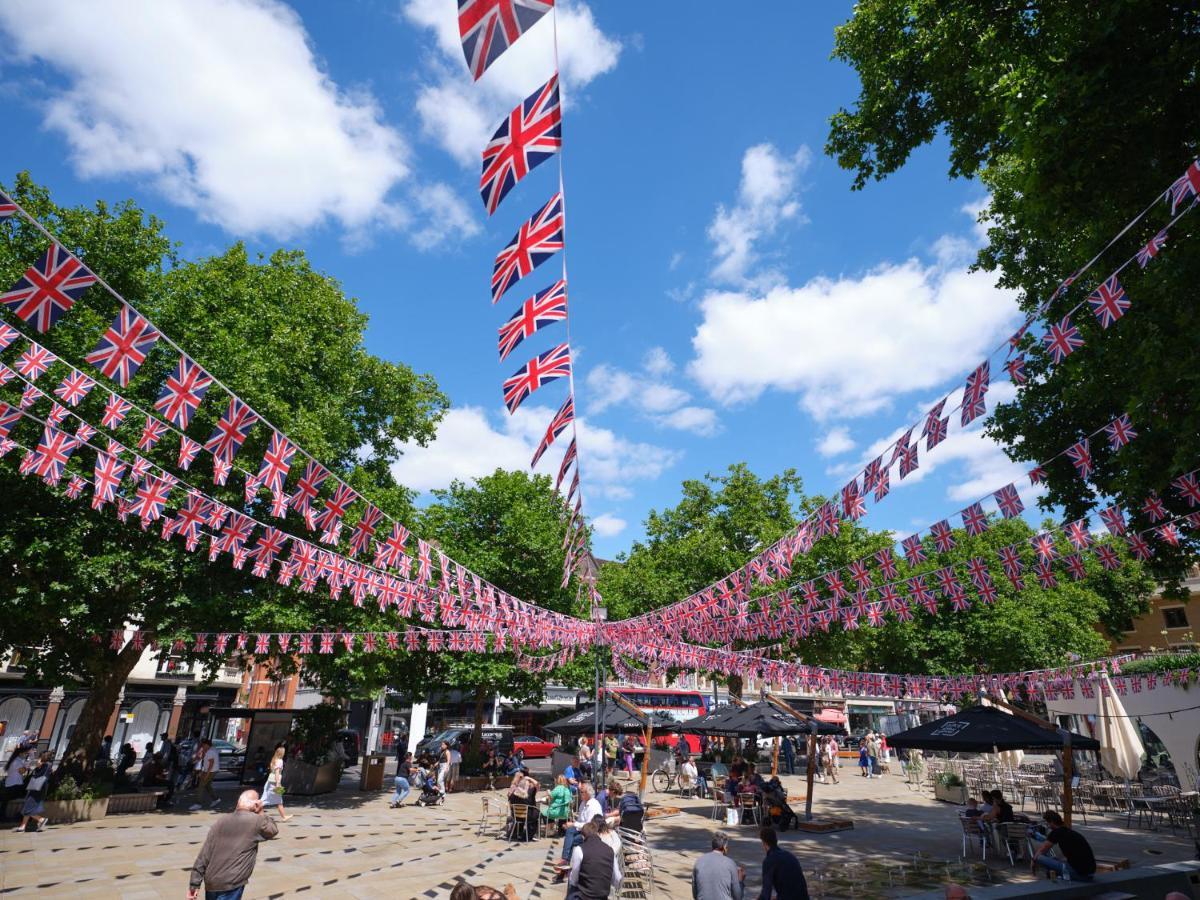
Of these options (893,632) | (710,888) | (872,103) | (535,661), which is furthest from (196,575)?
(893,632)

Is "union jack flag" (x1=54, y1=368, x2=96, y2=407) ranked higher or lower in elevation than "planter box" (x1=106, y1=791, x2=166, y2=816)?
higher

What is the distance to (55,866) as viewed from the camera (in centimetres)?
A: 1034

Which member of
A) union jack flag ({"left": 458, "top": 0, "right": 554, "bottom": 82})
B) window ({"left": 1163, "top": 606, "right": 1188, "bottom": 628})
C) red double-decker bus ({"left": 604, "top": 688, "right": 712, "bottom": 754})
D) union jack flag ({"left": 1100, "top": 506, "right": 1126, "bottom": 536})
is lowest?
red double-decker bus ({"left": 604, "top": 688, "right": 712, "bottom": 754})

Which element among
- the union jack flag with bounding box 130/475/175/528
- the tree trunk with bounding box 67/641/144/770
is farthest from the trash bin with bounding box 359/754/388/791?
the union jack flag with bounding box 130/475/175/528

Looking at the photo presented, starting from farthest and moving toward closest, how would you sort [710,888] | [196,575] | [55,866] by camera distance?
[196,575]
[55,866]
[710,888]

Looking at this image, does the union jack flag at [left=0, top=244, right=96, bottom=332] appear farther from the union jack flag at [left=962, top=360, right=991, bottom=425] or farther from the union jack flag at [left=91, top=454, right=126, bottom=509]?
the union jack flag at [left=962, top=360, right=991, bottom=425]

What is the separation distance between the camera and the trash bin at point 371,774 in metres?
21.8

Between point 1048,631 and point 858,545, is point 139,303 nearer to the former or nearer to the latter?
point 858,545

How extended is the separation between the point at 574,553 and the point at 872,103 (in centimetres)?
1034

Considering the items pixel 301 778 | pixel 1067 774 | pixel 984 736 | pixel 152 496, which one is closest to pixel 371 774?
pixel 301 778

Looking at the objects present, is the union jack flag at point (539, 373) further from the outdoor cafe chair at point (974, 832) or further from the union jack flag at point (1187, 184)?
the outdoor cafe chair at point (974, 832)

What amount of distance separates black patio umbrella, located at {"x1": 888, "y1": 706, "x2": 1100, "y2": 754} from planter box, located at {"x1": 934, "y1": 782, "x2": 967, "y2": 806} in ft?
30.1

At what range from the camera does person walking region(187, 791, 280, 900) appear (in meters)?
6.23

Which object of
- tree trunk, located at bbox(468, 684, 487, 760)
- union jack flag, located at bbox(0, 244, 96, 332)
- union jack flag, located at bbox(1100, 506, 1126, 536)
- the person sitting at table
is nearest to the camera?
union jack flag, located at bbox(0, 244, 96, 332)
